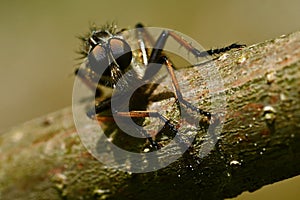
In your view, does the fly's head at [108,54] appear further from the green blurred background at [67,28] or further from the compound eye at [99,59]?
the green blurred background at [67,28]

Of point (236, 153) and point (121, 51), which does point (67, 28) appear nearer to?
point (121, 51)

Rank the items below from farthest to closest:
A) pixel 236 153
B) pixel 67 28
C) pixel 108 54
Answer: pixel 67 28 → pixel 108 54 → pixel 236 153

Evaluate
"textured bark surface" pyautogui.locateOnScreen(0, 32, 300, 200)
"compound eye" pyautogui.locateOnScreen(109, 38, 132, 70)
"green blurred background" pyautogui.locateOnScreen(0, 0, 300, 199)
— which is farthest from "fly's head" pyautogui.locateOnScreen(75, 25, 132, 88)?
"green blurred background" pyautogui.locateOnScreen(0, 0, 300, 199)

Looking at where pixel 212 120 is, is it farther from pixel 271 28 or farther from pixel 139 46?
pixel 271 28

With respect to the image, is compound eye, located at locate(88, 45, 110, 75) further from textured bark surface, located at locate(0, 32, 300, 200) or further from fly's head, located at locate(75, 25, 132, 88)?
textured bark surface, located at locate(0, 32, 300, 200)

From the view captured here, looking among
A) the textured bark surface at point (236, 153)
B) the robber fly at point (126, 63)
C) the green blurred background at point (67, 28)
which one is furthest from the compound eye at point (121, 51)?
the green blurred background at point (67, 28)

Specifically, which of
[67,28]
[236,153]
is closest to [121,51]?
[236,153]

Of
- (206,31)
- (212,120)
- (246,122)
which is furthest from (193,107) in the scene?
(206,31)
